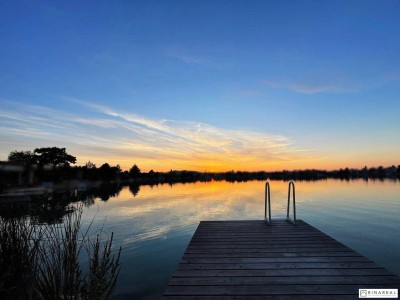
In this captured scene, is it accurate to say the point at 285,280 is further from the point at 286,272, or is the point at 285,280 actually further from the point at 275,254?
the point at 275,254

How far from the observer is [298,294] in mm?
3824

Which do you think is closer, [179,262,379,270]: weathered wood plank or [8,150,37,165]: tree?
[8,150,37,165]: tree

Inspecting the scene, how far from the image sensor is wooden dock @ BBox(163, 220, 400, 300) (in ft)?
12.9

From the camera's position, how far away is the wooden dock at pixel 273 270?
155 inches

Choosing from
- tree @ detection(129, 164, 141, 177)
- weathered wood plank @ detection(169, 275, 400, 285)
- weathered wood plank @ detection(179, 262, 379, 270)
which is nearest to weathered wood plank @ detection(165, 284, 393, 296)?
weathered wood plank @ detection(169, 275, 400, 285)

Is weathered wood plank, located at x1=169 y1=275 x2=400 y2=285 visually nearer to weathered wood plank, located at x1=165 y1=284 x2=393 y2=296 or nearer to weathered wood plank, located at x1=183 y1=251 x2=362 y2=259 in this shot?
weathered wood plank, located at x1=165 y1=284 x2=393 y2=296

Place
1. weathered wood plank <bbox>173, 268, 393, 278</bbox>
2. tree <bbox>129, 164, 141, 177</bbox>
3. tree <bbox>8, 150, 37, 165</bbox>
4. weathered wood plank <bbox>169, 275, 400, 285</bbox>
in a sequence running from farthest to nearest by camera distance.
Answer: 1. tree <bbox>129, 164, 141, 177</bbox>
2. weathered wood plank <bbox>173, 268, 393, 278</bbox>
3. weathered wood plank <bbox>169, 275, 400, 285</bbox>
4. tree <bbox>8, 150, 37, 165</bbox>

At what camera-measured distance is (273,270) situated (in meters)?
4.82

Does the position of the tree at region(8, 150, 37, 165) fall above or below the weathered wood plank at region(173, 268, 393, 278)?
above

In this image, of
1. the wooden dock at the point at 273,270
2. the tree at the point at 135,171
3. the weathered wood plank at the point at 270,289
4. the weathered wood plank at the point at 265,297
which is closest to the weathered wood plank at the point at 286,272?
the wooden dock at the point at 273,270

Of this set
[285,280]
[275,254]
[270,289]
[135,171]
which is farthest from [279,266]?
[135,171]

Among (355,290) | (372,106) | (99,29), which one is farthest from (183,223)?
(372,106)

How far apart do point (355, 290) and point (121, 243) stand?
1059 cm

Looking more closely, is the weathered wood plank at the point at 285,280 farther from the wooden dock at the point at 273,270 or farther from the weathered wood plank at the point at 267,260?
the weathered wood plank at the point at 267,260
